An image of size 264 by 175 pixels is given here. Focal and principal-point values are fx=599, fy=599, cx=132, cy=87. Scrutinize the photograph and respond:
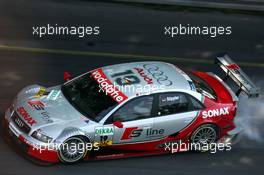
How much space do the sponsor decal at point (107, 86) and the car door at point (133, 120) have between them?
18 centimetres

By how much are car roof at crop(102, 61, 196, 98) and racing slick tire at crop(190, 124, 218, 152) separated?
A: 83cm

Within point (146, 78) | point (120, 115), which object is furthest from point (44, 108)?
point (146, 78)

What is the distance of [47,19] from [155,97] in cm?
689

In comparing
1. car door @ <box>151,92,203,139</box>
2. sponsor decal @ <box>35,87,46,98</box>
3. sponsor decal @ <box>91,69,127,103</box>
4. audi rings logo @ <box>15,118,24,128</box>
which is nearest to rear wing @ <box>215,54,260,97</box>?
car door @ <box>151,92,203,139</box>

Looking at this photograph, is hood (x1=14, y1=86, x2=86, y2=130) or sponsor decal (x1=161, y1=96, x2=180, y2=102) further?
sponsor decal (x1=161, y1=96, x2=180, y2=102)

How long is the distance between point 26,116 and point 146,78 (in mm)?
2421

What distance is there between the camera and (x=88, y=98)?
37.9 ft

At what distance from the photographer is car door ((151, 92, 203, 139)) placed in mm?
11414

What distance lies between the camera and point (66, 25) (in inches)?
670

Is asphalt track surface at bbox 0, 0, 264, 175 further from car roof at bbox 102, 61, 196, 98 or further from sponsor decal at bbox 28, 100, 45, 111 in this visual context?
car roof at bbox 102, 61, 196, 98

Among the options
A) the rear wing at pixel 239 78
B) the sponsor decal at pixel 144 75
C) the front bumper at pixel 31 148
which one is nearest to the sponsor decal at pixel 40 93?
the front bumper at pixel 31 148

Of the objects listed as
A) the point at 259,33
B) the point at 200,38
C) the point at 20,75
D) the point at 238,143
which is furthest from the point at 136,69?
the point at 259,33

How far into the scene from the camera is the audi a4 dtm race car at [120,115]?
11.0 metres

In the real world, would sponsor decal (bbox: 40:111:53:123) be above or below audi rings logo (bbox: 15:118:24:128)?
above
